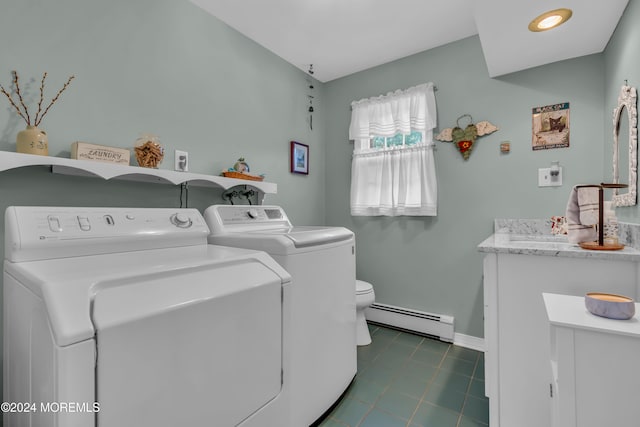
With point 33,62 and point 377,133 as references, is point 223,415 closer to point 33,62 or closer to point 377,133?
point 33,62

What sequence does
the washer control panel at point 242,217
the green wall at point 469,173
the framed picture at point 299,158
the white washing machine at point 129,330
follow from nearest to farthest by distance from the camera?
the white washing machine at point 129,330 < the washer control panel at point 242,217 < the green wall at point 469,173 < the framed picture at point 299,158

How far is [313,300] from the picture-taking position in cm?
152

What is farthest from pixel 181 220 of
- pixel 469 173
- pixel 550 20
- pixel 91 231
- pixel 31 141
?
pixel 550 20

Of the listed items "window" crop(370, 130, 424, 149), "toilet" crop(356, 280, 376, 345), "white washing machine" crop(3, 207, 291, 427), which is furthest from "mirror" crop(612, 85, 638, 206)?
"white washing machine" crop(3, 207, 291, 427)

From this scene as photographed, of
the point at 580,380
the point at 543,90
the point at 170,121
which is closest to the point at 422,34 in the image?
the point at 543,90

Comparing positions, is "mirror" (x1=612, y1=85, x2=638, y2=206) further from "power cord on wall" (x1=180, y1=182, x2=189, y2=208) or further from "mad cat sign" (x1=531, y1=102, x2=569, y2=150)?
"power cord on wall" (x1=180, y1=182, x2=189, y2=208)

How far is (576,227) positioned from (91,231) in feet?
7.05

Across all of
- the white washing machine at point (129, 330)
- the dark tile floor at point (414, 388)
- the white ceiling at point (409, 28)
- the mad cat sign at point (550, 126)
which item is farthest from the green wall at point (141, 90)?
the mad cat sign at point (550, 126)

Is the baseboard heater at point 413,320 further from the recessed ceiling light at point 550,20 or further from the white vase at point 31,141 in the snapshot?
the white vase at point 31,141

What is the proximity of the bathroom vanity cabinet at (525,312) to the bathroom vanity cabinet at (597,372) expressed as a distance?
38cm

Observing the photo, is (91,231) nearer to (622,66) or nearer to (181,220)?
(181,220)

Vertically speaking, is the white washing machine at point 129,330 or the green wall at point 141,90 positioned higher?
the green wall at point 141,90

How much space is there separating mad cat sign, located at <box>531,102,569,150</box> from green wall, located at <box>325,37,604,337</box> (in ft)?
0.12

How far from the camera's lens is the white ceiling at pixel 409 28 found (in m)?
1.66
